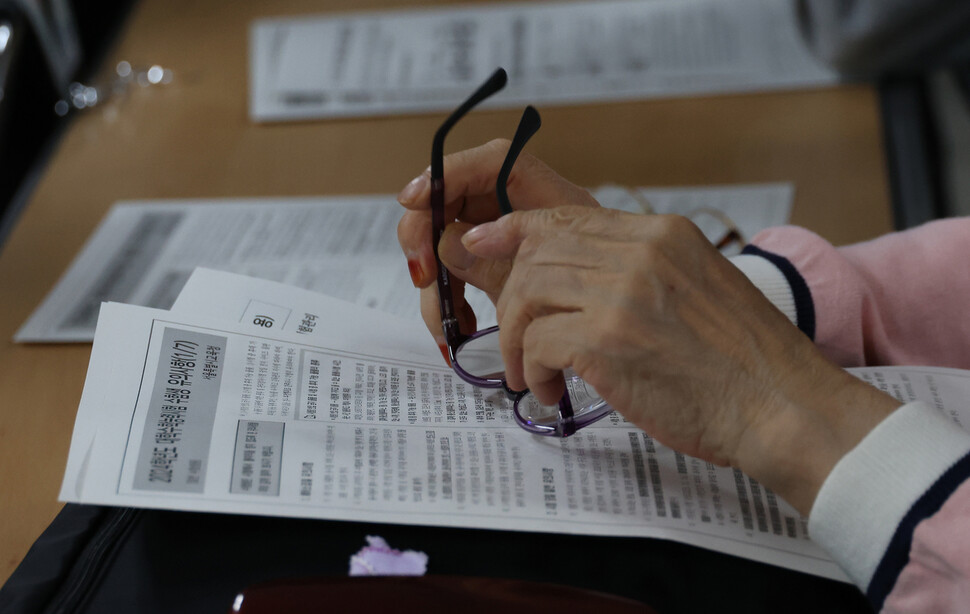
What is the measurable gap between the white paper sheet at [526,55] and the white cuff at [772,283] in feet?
1.78

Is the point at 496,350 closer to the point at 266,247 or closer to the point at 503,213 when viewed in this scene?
the point at 503,213

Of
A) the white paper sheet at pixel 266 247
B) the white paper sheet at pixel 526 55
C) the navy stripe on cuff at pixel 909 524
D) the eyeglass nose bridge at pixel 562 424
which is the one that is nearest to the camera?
the navy stripe on cuff at pixel 909 524

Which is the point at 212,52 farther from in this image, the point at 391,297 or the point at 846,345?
the point at 846,345

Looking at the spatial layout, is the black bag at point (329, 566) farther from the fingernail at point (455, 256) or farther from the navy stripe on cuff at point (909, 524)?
the fingernail at point (455, 256)

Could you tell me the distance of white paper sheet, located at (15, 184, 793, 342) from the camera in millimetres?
839

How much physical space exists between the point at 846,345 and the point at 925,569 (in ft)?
0.74

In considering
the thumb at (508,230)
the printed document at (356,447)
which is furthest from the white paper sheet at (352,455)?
the thumb at (508,230)

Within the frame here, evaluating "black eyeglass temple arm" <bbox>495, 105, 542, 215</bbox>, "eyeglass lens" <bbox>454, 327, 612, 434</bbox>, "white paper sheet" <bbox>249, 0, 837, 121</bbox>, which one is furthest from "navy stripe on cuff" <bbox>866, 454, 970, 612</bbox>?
"white paper sheet" <bbox>249, 0, 837, 121</bbox>

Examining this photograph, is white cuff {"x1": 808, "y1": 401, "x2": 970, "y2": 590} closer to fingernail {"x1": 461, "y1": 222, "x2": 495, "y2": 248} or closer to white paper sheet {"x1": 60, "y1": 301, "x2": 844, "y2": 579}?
white paper sheet {"x1": 60, "y1": 301, "x2": 844, "y2": 579}

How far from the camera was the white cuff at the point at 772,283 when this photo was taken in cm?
63

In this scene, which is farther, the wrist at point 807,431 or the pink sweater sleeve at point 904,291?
the pink sweater sleeve at point 904,291

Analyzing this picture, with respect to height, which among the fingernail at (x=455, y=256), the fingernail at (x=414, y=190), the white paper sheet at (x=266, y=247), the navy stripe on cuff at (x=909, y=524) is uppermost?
the fingernail at (x=414, y=190)

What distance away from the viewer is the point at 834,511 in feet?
1.50

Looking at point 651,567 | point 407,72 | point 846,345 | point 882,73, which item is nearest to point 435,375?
point 651,567
